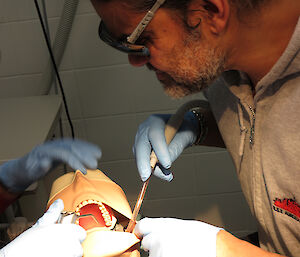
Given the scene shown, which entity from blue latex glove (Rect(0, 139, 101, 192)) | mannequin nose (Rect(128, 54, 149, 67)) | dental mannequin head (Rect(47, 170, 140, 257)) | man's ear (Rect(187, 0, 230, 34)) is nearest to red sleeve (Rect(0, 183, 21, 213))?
blue latex glove (Rect(0, 139, 101, 192))

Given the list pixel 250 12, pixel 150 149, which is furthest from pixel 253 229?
pixel 250 12

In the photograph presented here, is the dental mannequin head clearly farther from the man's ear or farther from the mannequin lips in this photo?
the man's ear

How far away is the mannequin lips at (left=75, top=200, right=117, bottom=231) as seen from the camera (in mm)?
1256

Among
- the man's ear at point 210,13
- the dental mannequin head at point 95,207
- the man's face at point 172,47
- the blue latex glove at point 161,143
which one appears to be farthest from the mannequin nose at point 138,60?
the dental mannequin head at point 95,207

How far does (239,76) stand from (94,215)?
29.5 inches

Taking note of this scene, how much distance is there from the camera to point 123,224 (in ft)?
4.45

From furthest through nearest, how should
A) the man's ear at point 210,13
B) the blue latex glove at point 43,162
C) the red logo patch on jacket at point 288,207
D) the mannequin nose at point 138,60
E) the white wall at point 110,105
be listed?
1. the white wall at point 110,105
2. the blue latex glove at point 43,162
3. the mannequin nose at point 138,60
4. the red logo patch on jacket at point 288,207
5. the man's ear at point 210,13

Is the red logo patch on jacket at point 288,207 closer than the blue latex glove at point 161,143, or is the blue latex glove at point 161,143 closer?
the red logo patch on jacket at point 288,207

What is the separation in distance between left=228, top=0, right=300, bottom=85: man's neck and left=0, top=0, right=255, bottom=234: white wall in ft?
2.93

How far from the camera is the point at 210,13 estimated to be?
1006 millimetres

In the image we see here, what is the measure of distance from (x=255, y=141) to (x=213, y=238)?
353 millimetres

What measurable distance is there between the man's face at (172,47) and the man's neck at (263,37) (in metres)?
0.07

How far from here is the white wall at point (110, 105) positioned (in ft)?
6.07

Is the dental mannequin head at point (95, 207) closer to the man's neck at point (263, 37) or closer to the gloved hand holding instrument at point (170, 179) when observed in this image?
the gloved hand holding instrument at point (170, 179)
